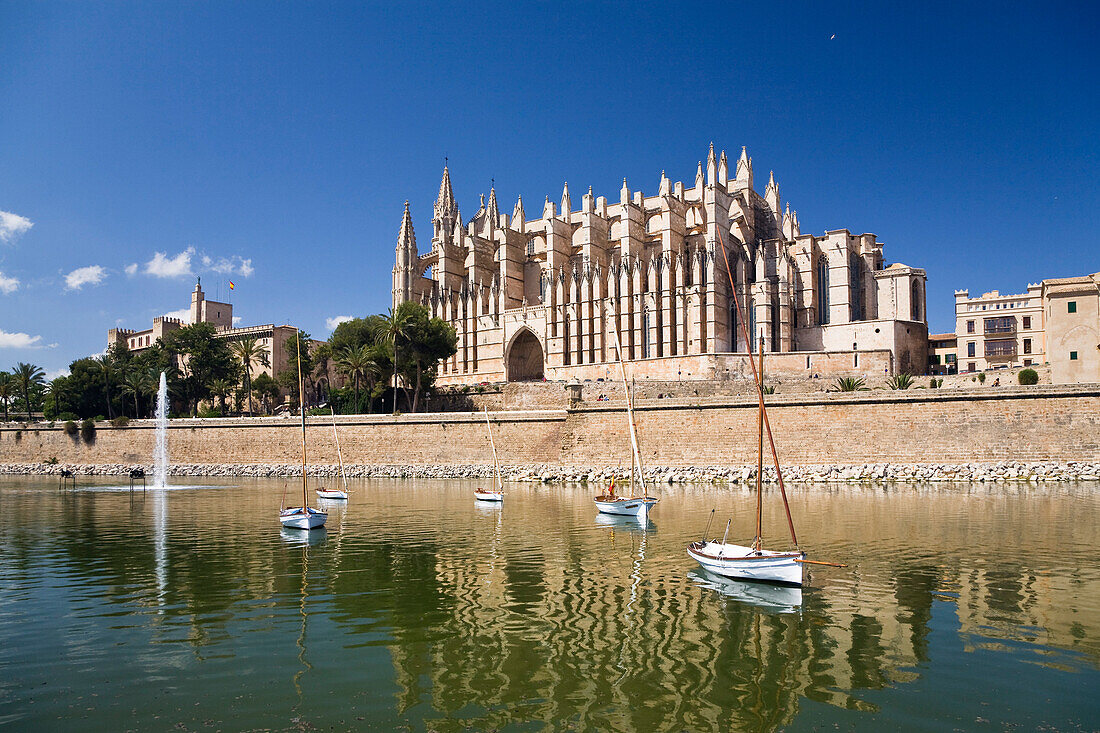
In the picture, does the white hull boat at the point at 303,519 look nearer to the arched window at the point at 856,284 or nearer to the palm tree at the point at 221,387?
the palm tree at the point at 221,387

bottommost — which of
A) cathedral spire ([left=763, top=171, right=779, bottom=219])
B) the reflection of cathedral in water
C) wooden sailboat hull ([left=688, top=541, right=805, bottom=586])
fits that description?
the reflection of cathedral in water

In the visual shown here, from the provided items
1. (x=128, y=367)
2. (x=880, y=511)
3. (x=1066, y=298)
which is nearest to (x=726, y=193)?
(x=1066, y=298)

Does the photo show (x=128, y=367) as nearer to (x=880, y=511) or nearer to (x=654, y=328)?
(x=654, y=328)

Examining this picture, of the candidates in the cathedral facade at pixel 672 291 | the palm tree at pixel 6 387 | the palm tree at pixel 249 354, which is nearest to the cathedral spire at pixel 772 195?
the cathedral facade at pixel 672 291

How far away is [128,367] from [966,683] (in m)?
68.4

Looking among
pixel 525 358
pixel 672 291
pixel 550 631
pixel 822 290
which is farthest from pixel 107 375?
pixel 550 631

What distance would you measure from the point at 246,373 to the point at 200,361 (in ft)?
11.9

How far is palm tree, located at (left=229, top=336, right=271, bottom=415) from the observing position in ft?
210

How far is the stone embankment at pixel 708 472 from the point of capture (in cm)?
3034

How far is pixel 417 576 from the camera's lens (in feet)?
49.6

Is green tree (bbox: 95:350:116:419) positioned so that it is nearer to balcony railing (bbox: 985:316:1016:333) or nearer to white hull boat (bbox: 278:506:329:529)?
white hull boat (bbox: 278:506:329:529)

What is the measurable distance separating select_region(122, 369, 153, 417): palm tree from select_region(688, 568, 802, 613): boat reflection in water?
5629cm

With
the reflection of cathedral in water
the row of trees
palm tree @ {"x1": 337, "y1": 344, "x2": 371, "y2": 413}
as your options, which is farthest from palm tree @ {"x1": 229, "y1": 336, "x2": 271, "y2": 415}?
the reflection of cathedral in water

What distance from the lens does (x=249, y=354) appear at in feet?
212
